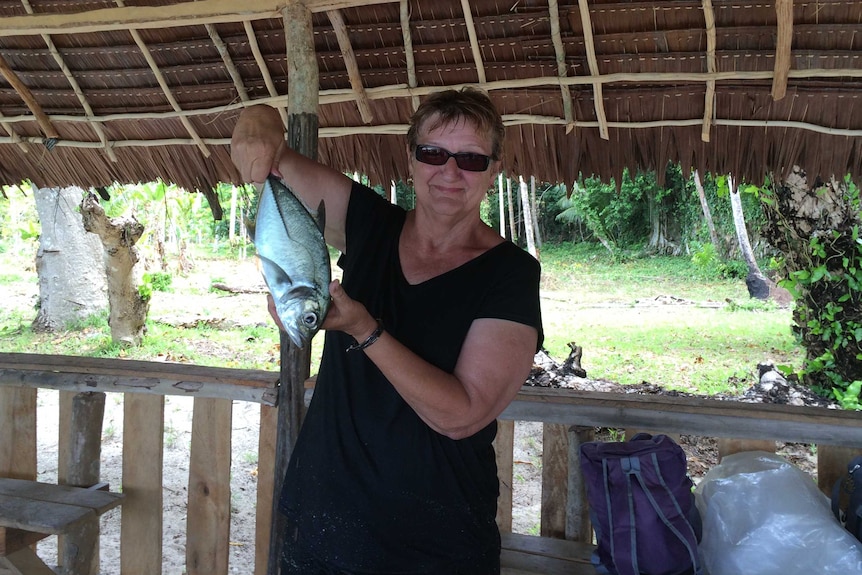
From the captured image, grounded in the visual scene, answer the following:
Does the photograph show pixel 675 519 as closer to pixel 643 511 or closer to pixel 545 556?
pixel 643 511

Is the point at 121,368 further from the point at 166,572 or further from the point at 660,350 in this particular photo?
the point at 660,350

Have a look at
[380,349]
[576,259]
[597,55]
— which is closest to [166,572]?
[380,349]

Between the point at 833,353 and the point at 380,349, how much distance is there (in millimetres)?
5288

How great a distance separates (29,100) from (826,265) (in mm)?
5785

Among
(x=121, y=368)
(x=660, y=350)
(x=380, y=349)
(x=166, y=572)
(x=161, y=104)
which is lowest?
(x=166, y=572)

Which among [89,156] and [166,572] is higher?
[89,156]

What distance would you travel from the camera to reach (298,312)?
107 cm

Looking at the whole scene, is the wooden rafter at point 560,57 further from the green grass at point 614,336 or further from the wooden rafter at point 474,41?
the green grass at point 614,336

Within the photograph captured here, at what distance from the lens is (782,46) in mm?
2381

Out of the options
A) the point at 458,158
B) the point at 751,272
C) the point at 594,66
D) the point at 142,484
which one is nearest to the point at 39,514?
the point at 142,484

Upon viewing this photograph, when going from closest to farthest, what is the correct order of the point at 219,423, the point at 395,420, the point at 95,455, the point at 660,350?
the point at 395,420, the point at 219,423, the point at 95,455, the point at 660,350

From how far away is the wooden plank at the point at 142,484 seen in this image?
2.61 meters

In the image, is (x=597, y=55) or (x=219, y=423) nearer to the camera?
(x=219, y=423)

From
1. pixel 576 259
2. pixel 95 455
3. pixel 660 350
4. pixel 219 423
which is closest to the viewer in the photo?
pixel 219 423
